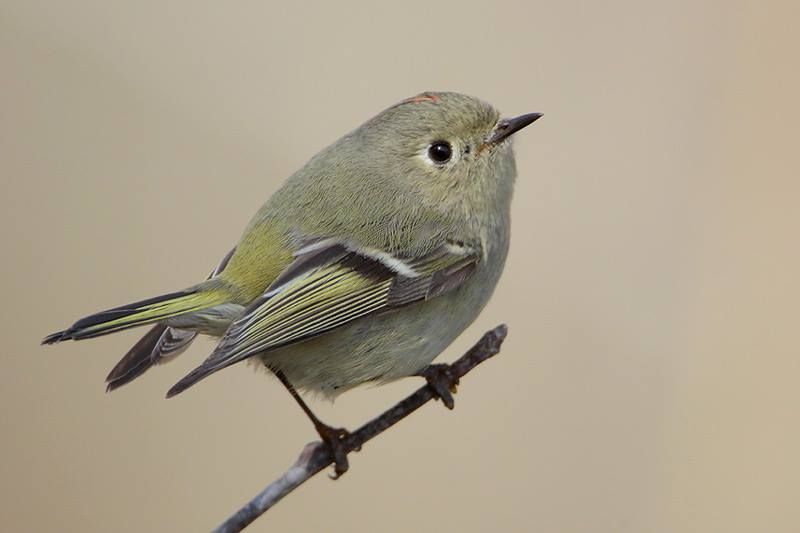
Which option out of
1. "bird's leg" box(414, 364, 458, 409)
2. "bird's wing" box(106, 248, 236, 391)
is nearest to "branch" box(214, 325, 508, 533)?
"bird's leg" box(414, 364, 458, 409)

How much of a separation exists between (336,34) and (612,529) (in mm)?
1410

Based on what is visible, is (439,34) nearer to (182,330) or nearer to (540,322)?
(540,322)

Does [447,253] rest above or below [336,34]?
Answer: below

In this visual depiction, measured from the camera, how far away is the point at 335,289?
160 centimetres

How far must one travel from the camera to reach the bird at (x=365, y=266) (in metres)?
1.54

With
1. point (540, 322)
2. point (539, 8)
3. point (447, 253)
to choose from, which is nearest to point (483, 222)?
point (447, 253)

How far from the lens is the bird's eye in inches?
70.8

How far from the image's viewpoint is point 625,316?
2615 mm

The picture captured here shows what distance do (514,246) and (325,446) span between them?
1278mm

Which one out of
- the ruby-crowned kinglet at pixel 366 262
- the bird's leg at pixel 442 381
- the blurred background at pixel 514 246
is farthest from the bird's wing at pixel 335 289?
the blurred background at pixel 514 246

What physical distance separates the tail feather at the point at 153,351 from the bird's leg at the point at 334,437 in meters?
0.14

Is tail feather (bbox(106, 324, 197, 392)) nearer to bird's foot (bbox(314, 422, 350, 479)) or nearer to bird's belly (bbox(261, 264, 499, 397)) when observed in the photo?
bird's belly (bbox(261, 264, 499, 397))

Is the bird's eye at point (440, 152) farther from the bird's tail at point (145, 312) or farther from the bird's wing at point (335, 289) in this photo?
the bird's tail at point (145, 312)

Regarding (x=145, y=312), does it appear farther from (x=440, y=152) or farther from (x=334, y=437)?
(x=440, y=152)
